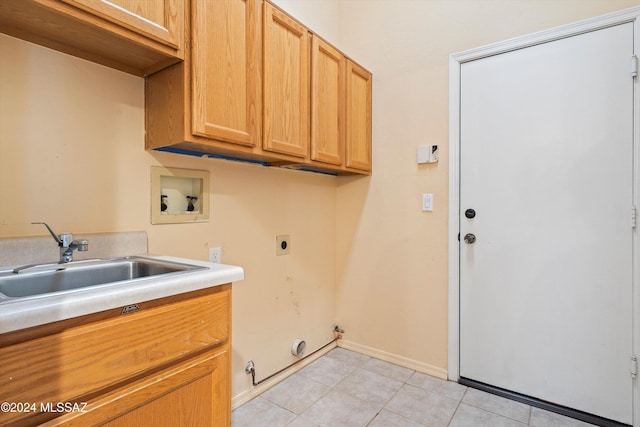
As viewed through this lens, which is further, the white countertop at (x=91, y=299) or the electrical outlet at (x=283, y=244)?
the electrical outlet at (x=283, y=244)

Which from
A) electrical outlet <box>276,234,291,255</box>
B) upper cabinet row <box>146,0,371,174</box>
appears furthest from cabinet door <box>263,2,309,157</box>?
electrical outlet <box>276,234,291,255</box>

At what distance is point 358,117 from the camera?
2350mm

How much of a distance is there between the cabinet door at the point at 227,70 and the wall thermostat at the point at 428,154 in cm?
120

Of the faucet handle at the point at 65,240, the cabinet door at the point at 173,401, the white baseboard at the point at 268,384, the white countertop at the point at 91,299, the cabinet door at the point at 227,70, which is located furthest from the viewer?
the white baseboard at the point at 268,384

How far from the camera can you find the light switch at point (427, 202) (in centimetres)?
222

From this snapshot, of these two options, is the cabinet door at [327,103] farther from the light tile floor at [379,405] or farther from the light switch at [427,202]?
the light tile floor at [379,405]

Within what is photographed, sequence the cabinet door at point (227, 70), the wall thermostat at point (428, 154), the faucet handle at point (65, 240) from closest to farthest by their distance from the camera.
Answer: the faucet handle at point (65, 240) < the cabinet door at point (227, 70) < the wall thermostat at point (428, 154)

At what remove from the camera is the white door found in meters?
1.67

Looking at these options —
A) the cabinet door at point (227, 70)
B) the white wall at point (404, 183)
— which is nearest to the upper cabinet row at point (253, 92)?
the cabinet door at point (227, 70)

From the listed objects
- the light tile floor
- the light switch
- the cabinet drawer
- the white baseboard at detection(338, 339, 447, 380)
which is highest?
the light switch

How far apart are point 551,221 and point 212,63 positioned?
77.4 inches

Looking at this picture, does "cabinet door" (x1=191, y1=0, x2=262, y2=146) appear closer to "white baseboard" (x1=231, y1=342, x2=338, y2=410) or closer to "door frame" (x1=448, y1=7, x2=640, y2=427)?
"door frame" (x1=448, y1=7, x2=640, y2=427)

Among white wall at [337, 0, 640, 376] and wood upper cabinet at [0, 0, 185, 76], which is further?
white wall at [337, 0, 640, 376]

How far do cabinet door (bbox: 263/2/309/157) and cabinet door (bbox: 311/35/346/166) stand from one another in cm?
6
